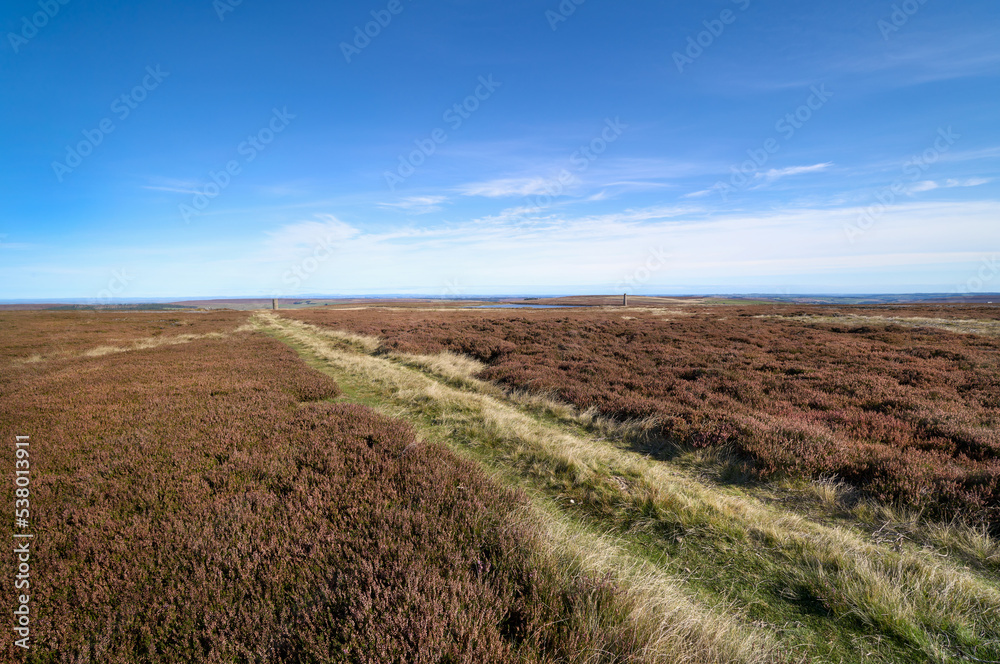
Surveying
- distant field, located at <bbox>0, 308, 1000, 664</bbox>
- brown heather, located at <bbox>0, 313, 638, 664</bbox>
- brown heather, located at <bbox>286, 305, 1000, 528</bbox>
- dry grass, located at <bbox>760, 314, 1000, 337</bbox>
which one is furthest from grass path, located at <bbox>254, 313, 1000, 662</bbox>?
dry grass, located at <bbox>760, 314, 1000, 337</bbox>

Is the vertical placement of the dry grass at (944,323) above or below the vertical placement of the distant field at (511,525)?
above

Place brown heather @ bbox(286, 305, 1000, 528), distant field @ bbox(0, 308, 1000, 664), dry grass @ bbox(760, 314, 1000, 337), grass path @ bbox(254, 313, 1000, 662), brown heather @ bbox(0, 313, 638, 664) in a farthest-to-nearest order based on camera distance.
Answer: dry grass @ bbox(760, 314, 1000, 337) → brown heather @ bbox(286, 305, 1000, 528) → grass path @ bbox(254, 313, 1000, 662) → distant field @ bbox(0, 308, 1000, 664) → brown heather @ bbox(0, 313, 638, 664)

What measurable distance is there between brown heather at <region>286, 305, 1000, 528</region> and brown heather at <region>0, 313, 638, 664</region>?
535 cm

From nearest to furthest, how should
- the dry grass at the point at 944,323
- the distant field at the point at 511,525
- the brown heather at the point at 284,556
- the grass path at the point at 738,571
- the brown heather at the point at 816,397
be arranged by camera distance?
the brown heather at the point at 284,556 → the distant field at the point at 511,525 → the grass path at the point at 738,571 → the brown heather at the point at 816,397 → the dry grass at the point at 944,323

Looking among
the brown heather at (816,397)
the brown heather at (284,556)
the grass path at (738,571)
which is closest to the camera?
the brown heather at (284,556)

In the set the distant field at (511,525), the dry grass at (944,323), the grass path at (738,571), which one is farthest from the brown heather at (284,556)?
the dry grass at (944,323)

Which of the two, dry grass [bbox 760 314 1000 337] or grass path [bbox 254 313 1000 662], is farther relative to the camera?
dry grass [bbox 760 314 1000 337]

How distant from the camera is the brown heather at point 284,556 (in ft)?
8.36

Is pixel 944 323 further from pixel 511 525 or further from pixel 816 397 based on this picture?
pixel 511 525

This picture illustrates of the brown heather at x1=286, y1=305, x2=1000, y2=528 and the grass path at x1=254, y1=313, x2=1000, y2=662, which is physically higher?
the brown heather at x1=286, y1=305, x2=1000, y2=528

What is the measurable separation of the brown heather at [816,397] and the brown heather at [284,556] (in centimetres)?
535

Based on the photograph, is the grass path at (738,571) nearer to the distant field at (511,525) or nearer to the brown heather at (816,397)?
the distant field at (511,525)

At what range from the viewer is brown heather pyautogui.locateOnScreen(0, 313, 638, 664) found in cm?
255

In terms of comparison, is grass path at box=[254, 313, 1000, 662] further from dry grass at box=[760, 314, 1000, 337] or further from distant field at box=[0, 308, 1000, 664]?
dry grass at box=[760, 314, 1000, 337]
